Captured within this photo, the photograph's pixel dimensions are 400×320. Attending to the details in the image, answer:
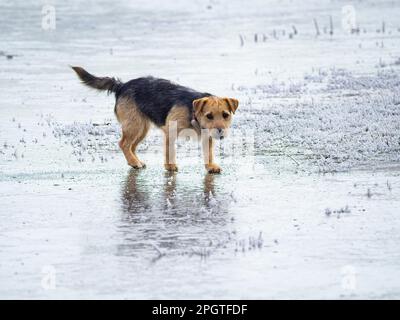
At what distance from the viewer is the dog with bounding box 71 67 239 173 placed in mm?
9961

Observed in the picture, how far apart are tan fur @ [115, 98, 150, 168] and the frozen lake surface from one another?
0.21 meters

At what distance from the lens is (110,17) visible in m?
27.5

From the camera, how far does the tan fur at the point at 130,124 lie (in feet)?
35.3

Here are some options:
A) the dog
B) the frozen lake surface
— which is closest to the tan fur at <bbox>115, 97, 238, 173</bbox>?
the dog

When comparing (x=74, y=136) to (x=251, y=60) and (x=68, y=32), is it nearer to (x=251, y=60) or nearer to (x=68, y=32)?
(x=251, y=60)

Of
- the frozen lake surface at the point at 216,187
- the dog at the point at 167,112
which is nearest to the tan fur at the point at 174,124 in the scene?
the dog at the point at 167,112

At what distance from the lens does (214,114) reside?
9.93 m

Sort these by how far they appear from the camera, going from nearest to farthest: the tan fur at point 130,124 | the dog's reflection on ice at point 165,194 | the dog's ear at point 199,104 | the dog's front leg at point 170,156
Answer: the dog's reflection on ice at point 165,194 < the dog's ear at point 199,104 < the dog's front leg at point 170,156 < the tan fur at point 130,124

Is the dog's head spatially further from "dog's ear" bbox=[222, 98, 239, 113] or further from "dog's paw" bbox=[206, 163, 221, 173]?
"dog's paw" bbox=[206, 163, 221, 173]

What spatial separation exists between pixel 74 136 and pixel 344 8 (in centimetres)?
1812

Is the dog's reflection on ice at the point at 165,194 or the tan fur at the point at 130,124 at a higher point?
the tan fur at the point at 130,124

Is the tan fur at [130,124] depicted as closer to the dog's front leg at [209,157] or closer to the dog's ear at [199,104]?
the dog's front leg at [209,157]

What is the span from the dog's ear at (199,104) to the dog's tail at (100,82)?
1371mm
